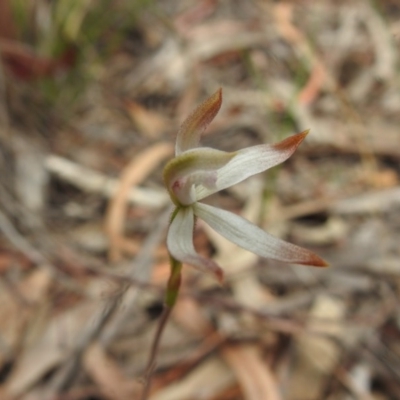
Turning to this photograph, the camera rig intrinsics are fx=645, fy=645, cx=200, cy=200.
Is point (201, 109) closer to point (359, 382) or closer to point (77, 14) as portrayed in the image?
point (359, 382)

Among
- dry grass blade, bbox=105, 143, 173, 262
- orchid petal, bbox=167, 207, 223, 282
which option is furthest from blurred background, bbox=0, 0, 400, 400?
orchid petal, bbox=167, 207, 223, 282

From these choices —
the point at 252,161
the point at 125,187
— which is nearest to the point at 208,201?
the point at 125,187

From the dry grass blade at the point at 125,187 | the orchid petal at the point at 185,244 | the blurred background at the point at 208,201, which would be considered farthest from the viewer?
the dry grass blade at the point at 125,187

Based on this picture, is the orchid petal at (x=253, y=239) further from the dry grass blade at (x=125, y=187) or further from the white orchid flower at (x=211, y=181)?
the dry grass blade at (x=125, y=187)

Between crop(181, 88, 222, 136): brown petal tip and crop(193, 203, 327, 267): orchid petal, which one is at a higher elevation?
crop(181, 88, 222, 136): brown petal tip

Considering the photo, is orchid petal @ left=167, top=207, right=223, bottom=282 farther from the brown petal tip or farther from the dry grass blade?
the dry grass blade

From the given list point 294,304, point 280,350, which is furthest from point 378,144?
point 280,350

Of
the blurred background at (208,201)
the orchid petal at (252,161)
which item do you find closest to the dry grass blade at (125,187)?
the blurred background at (208,201)
